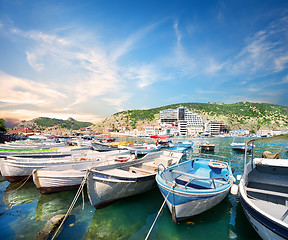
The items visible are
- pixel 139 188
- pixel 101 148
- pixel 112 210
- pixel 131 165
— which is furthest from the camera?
pixel 101 148

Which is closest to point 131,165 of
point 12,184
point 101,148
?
point 12,184

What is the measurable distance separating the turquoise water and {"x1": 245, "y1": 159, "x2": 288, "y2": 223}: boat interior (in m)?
1.59

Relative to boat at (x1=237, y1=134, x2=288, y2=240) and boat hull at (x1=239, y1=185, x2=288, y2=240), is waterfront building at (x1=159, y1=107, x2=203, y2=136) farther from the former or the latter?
boat hull at (x1=239, y1=185, x2=288, y2=240)

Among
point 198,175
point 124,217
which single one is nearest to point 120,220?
point 124,217

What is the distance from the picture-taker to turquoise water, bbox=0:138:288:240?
273 inches

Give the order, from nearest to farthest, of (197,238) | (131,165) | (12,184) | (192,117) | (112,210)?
(197,238)
(112,210)
(131,165)
(12,184)
(192,117)

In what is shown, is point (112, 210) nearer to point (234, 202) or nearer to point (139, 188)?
point (139, 188)

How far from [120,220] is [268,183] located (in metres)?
9.30

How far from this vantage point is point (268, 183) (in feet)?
28.6

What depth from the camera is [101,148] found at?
36.1m

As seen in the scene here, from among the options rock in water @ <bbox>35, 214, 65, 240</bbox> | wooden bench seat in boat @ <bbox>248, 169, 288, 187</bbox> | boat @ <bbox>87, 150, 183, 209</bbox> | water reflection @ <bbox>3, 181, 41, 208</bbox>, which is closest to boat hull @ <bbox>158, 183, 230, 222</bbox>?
boat @ <bbox>87, 150, 183, 209</bbox>

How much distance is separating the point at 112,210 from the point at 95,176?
8.35 ft

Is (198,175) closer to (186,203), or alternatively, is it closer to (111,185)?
(186,203)

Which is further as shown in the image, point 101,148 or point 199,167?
point 101,148
